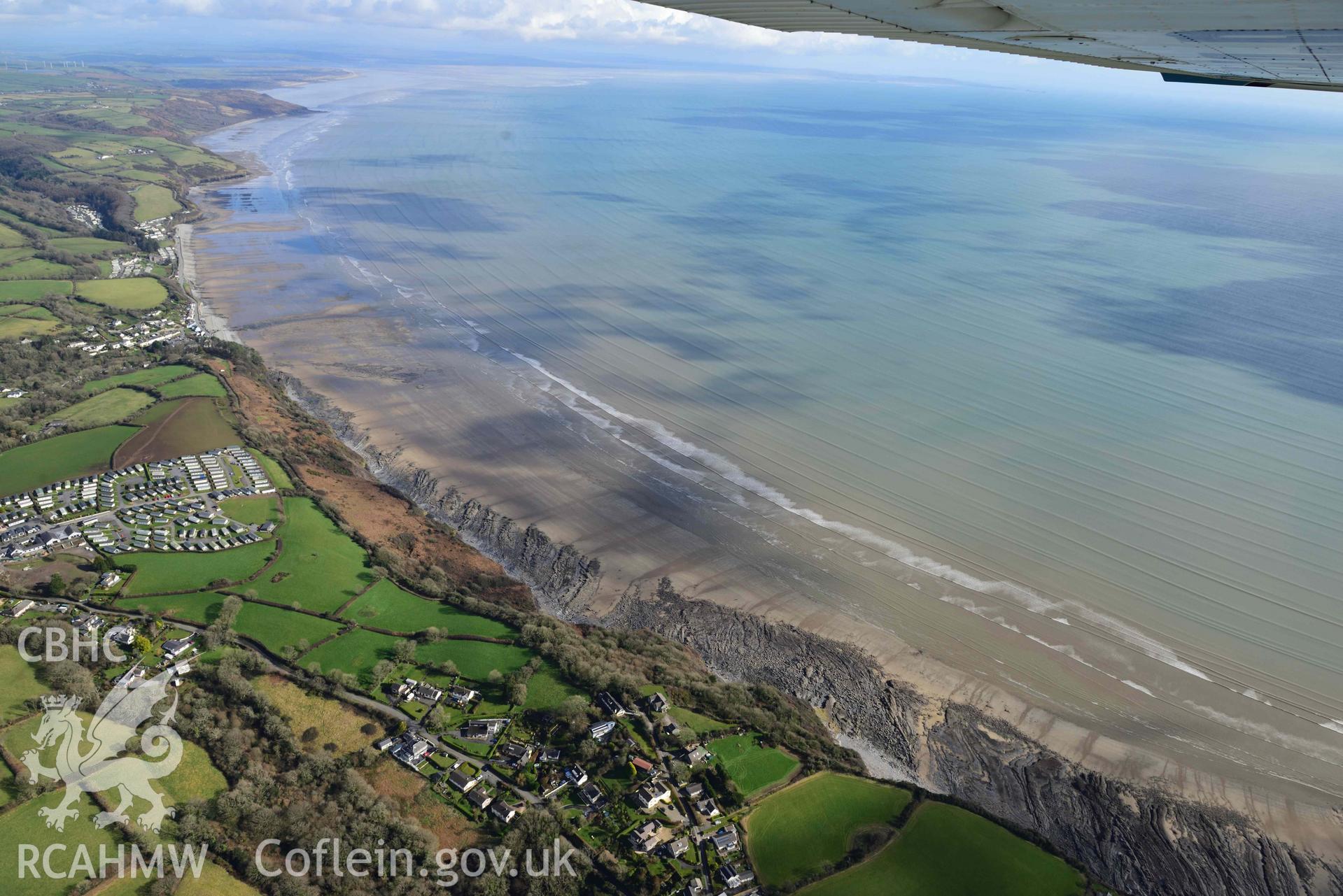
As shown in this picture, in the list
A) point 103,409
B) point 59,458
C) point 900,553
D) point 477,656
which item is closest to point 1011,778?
point 900,553

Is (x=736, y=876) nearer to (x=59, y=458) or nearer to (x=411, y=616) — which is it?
(x=411, y=616)

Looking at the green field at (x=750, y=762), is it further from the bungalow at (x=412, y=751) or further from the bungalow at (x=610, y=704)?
the bungalow at (x=412, y=751)

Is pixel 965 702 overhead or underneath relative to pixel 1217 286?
underneath

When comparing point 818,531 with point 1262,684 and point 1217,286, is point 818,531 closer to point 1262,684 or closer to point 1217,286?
point 1262,684

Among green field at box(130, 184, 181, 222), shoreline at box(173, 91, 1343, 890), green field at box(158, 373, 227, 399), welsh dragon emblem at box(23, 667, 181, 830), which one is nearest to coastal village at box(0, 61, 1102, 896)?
welsh dragon emblem at box(23, 667, 181, 830)

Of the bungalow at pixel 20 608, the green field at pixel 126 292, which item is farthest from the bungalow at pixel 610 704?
the green field at pixel 126 292

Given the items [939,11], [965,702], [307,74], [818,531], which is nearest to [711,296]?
[818,531]

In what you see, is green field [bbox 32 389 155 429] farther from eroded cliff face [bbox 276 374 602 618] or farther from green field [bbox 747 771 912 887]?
green field [bbox 747 771 912 887]
